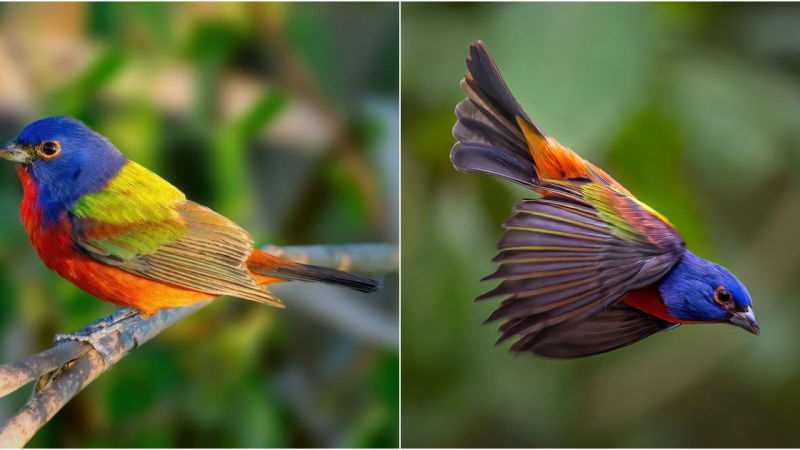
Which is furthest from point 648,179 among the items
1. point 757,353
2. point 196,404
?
point 196,404

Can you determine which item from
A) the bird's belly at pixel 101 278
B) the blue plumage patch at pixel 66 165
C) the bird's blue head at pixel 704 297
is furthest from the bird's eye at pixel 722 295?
the blue plumage patch at pixel 66 165

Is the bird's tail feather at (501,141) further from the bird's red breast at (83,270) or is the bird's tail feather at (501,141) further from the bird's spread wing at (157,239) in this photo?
the bird's red breast at (83,270)

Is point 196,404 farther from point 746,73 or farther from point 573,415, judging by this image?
point 746,73

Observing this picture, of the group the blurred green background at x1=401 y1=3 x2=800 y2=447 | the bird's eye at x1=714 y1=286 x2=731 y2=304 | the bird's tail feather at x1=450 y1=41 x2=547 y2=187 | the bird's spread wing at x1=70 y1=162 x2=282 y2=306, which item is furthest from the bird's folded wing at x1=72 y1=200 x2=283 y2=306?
the bird's eye at x1=714 y1=286 x2=731 y2=304

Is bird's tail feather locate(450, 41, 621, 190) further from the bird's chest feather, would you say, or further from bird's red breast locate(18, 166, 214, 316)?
the bird's chest feather

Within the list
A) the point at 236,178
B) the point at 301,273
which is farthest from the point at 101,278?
the point at 236,178

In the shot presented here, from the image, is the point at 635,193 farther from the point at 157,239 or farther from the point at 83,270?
the point at 83,270
